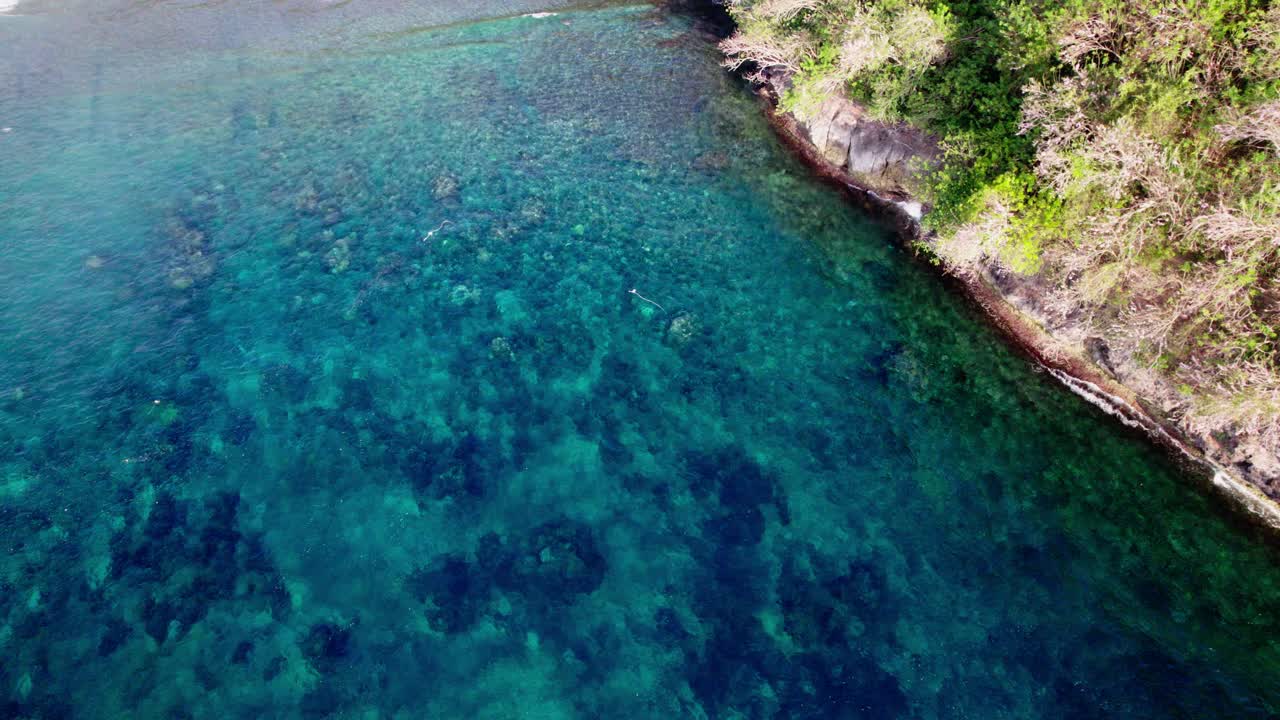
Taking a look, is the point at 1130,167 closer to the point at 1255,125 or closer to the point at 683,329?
the point at 1255,125

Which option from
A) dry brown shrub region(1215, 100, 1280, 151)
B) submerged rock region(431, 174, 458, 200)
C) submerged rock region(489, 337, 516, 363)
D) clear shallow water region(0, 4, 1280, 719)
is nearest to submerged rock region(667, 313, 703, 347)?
clear shallow water region(0, 4, 1280, 719)

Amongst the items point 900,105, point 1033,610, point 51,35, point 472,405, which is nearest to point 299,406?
point 472,405

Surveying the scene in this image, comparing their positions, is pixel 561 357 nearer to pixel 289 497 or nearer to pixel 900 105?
pixel 289 497

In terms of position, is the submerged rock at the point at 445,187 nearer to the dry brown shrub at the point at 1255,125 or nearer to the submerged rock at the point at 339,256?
the submerged rock at the point at 339,256

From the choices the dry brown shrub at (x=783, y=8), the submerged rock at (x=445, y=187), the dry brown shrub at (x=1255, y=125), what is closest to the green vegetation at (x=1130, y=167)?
the dry brown shrub at (x=1255, y=125)

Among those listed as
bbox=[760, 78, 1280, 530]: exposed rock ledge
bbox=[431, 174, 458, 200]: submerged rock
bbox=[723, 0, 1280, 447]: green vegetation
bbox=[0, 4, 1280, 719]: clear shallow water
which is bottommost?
bbox=[0, 4, 1280, 719]: clear shallow water

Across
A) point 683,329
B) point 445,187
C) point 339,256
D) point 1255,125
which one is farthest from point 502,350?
point 1255,125

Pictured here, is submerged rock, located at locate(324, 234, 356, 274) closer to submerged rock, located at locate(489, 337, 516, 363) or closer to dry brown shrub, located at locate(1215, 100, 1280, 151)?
submerged rock, located at locate(489, 337, 516, 363)
